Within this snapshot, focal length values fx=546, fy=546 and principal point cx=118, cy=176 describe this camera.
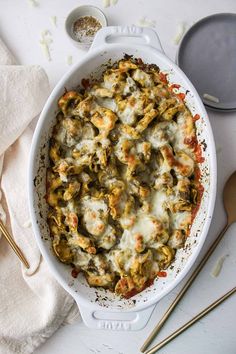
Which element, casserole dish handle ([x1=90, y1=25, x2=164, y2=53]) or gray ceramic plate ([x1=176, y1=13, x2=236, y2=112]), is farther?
gray ceramic plate ([x1=176, y1=13, x2=236, y2=112])

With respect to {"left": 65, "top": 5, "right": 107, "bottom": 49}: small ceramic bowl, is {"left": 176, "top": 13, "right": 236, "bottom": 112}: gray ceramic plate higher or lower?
lower

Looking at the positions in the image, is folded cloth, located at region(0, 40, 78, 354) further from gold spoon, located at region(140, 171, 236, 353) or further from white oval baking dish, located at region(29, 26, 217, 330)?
gold spoon, located at region(140, 171, 236, 353)

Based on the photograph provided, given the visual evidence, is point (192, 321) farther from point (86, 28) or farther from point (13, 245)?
point (86, 28)

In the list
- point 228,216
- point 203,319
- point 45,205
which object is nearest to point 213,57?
point 228,216

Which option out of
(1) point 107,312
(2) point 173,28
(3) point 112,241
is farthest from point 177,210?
(2) point 173,28

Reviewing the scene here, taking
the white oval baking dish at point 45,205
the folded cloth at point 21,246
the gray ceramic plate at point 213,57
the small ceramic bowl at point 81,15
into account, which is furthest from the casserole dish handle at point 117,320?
the small ceramic bowl at point 81,15

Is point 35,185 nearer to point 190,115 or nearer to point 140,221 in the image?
point 140,221

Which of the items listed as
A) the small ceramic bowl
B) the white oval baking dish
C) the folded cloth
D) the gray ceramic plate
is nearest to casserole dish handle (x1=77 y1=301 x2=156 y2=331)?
the white oval baking dish
